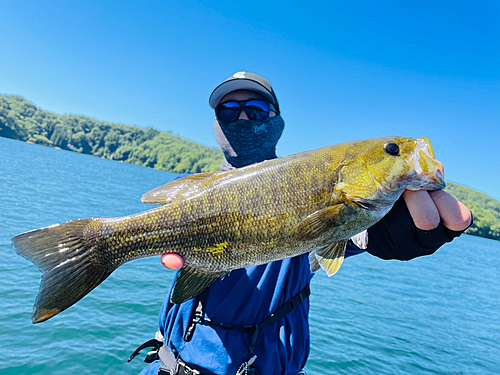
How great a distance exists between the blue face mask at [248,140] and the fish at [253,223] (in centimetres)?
189

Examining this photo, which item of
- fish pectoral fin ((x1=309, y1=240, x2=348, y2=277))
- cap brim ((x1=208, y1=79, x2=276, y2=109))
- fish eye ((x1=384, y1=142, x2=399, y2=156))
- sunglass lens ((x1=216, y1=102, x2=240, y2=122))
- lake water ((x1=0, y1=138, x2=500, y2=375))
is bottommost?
lake water ((x1=0, y1=138, x2=500, y2=375))

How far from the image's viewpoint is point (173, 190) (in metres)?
3.05

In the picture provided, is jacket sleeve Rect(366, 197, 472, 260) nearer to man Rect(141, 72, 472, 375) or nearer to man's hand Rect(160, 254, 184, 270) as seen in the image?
man Rect(141, 72, 472, 375)

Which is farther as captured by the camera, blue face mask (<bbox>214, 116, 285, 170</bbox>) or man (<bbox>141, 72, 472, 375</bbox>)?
blue face mask (<bbox>214, 116, 285, 170</bbox>)

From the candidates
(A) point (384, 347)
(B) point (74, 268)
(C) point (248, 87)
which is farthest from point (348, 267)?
(B) point (74, 268)

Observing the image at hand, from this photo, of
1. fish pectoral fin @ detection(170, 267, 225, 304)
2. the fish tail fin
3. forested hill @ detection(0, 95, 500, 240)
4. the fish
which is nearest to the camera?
the fish tail fin

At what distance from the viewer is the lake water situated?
27.1 feet

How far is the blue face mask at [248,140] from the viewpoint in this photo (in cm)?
470

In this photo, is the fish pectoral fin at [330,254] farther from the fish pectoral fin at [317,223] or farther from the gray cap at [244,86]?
the gray cap at [244,86]

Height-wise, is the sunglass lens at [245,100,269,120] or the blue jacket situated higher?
the sunglass lens at [245,100,269,120]

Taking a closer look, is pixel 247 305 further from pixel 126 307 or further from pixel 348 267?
pixel 348 267

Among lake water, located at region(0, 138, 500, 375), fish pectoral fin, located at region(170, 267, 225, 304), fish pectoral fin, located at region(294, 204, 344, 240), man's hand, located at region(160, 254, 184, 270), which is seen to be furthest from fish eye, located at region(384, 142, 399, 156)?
lake water, located at region(0, 138, 500, 375)

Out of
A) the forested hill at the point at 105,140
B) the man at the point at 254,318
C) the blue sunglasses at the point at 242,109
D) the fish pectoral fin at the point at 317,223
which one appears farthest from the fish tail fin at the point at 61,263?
the forested hill at the point at 105,140

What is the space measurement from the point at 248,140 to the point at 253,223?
2255 millimetres
